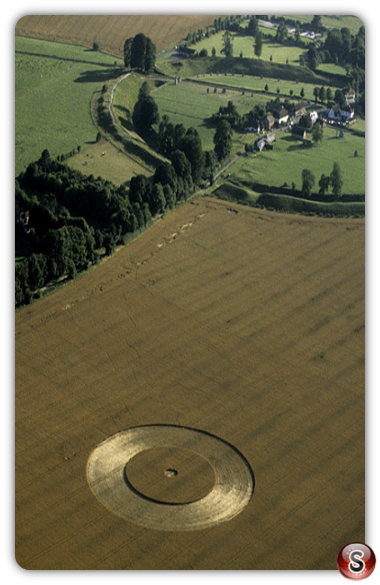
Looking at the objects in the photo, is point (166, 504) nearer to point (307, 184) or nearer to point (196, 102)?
point (307, 184)

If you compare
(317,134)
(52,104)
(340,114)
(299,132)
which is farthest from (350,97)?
(52,104)

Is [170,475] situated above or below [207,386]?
below

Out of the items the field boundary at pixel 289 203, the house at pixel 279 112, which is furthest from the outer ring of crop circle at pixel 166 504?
the house at pixel 279 112

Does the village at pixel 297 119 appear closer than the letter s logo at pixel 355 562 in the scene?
No

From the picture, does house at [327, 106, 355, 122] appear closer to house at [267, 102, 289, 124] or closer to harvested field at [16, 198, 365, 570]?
house at [267, 102, 289, 124]
